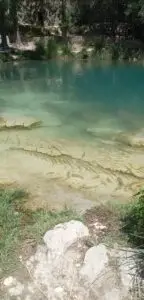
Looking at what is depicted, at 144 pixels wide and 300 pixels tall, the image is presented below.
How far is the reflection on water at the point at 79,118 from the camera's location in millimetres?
9102

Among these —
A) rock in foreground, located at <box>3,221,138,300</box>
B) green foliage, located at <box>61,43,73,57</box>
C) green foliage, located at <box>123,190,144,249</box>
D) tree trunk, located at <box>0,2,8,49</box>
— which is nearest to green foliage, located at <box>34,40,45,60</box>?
green foliage, located at <box>61,43,73,57</box>

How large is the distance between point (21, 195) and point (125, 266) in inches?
121

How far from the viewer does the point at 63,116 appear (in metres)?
13.7

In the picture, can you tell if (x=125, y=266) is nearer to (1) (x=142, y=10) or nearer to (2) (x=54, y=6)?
(1) (x=142, y=10)

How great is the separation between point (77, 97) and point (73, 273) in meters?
11.9

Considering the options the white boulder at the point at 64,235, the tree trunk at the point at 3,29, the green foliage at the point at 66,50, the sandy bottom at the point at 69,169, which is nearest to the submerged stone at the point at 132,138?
the sandy bottom at the point at 69,169

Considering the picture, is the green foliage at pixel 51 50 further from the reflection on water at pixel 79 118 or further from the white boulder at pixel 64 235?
the white boulder at pixel 64 235

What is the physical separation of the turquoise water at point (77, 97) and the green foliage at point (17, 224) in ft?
15.7

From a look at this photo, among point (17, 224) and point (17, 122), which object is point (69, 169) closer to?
point (17, 224)

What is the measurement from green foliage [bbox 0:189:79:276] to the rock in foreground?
264mm

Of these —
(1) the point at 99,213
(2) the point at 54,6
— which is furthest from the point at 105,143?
(2) the point at 54,6

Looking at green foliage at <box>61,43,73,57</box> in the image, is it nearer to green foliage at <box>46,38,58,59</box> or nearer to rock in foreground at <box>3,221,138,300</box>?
green foliage at <box>46,38,58,59</box>

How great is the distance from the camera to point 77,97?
16.5m

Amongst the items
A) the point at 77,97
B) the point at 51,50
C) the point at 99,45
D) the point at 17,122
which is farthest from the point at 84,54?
the point at 17,122
